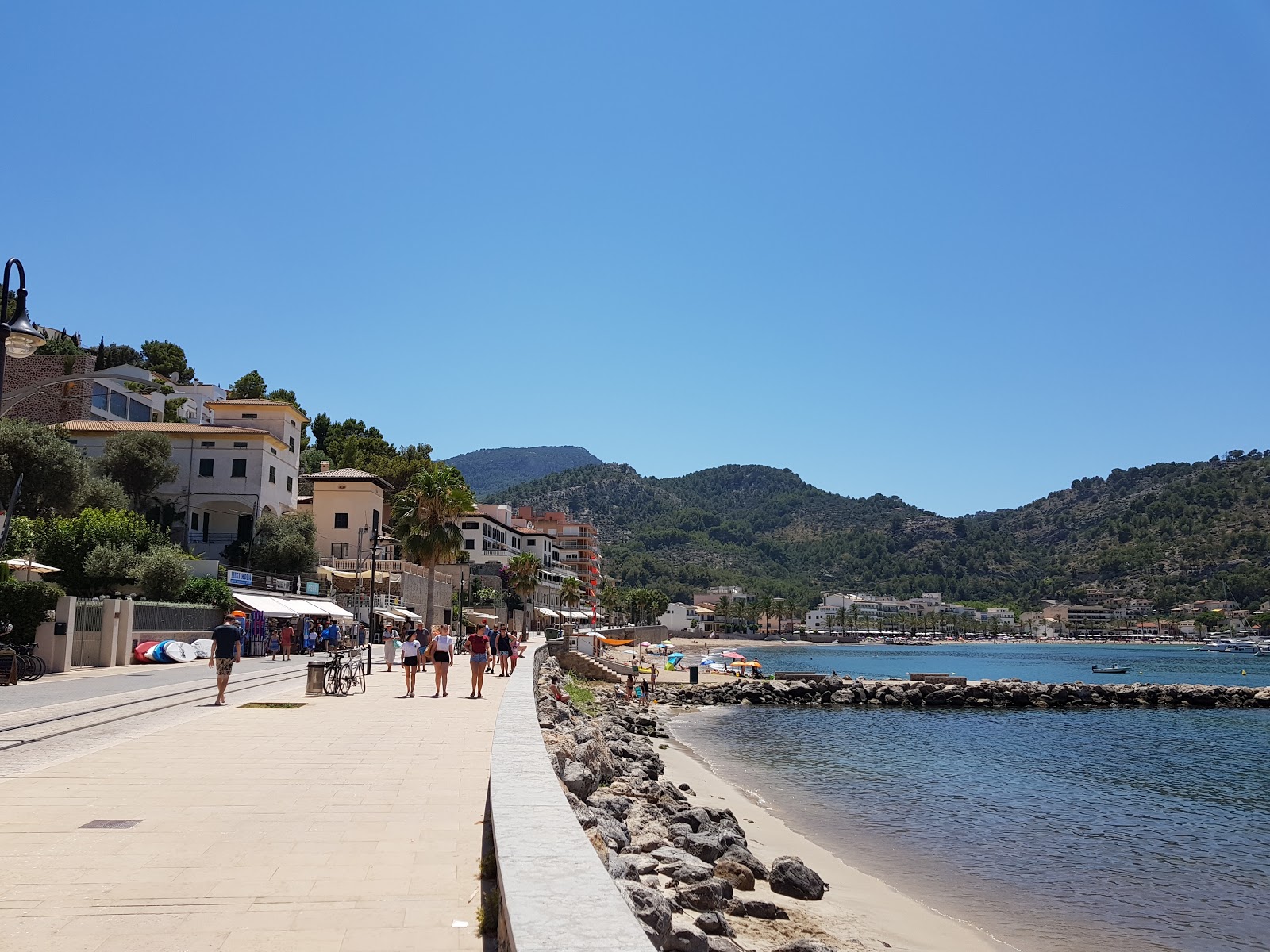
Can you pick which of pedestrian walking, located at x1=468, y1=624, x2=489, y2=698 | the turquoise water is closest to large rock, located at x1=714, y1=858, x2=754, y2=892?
pedestrian walking, located at x1=468, y1=624, x2=489, y2=698

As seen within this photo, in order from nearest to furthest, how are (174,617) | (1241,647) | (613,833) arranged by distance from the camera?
(613,833) < (174,617) < (1241,647)

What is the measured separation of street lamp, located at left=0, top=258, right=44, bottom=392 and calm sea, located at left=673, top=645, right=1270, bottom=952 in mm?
14768

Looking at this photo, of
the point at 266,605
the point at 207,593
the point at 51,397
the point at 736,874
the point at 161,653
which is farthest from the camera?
the point at 51,397

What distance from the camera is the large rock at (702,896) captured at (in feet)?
35.0

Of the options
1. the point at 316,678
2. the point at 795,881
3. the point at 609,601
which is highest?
the point at 609,601

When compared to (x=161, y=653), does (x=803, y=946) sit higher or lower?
lower

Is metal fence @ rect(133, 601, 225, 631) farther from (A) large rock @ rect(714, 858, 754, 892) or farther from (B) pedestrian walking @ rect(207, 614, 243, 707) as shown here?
(A) large rock @ rect(714, 858, 754, 892)

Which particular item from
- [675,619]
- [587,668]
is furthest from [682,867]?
[675,619]

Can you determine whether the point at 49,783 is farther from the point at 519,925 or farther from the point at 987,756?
the point at 987,756

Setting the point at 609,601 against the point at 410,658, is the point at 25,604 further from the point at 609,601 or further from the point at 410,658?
the point at 609,601

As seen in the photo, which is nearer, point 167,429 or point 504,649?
point 504,649

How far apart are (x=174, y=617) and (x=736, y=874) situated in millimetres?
31066

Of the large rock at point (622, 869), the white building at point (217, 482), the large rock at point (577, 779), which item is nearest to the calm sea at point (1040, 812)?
the large rock at point (577, 779)

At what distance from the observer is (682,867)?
1148 cm
